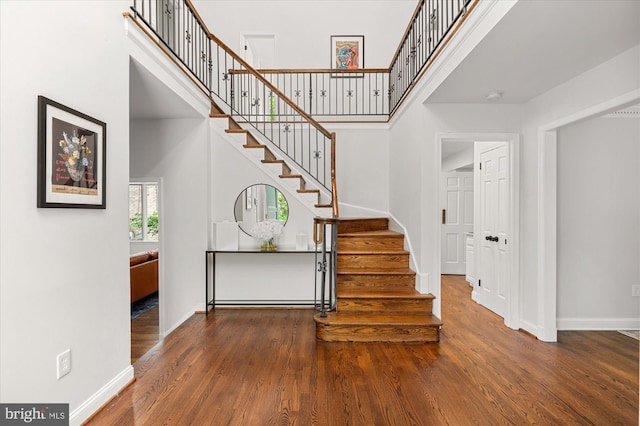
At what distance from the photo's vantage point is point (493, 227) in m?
4.66

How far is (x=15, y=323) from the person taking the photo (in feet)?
5.59

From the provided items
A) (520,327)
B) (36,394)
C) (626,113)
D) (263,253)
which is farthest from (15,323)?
(626,113)

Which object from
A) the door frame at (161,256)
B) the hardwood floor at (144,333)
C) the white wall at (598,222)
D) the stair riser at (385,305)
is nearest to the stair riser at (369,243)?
the stair riser at (385,305)

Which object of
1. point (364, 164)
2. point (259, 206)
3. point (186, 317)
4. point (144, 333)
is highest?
point (364, 164)

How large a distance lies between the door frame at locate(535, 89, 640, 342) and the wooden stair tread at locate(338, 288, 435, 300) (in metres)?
1.12

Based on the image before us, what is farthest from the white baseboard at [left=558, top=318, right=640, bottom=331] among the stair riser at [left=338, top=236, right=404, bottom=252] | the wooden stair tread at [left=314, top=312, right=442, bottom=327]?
the stair riser at [left=338, top=236, right=404, bottom=252]

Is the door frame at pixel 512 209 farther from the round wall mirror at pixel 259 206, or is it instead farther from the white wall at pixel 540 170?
the round wall mirror at pixel 259 206

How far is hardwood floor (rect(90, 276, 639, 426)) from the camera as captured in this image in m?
2.27

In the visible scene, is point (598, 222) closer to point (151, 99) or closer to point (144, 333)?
point (151, 99)

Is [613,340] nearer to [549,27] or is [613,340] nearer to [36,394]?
[549,27]

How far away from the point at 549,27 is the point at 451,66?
834mm

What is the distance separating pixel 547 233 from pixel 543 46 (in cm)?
194

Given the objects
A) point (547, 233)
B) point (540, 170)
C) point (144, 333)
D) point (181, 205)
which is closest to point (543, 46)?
point (540, 170)

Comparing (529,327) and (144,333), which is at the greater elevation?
(529,327)
